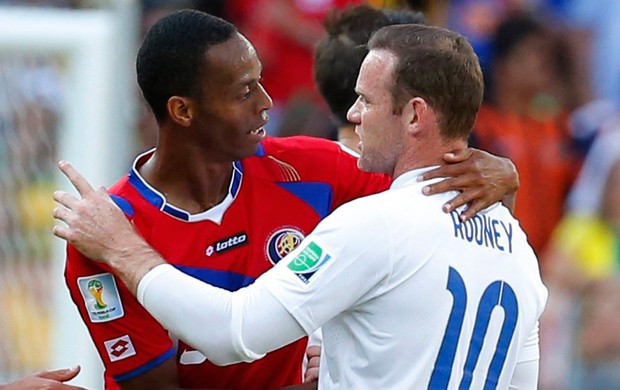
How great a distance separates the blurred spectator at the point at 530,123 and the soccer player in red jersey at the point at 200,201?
397cm

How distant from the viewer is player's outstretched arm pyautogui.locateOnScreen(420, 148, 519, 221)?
11.7ft

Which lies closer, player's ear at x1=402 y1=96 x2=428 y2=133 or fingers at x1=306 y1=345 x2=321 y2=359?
player's ear at x1=402 y1=96 x2=428 y2=133

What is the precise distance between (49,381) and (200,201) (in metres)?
0.63

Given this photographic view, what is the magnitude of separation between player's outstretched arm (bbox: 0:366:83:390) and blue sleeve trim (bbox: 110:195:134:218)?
446 millimetres

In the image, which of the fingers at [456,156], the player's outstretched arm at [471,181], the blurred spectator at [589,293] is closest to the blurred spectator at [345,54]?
the player's outstretched arm at [471,181]

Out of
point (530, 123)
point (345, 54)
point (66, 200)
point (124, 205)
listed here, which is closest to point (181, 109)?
point (124, 205)

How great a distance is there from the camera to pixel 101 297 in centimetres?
372

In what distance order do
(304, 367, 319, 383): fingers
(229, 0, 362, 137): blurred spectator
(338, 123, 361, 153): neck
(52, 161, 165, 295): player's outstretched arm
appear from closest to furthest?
(52, 161, 165, 295): player's outstretched arm
(304, 367, 319, 383): fingers
(338, 123, 361, 153): neck
(229, 0, 362, 137): blurred spectator

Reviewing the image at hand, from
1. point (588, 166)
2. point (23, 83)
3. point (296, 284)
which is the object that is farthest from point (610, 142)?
point (296, 284)

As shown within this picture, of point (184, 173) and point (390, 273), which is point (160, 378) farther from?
point (390, 273)

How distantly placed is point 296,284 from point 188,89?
0.70 m

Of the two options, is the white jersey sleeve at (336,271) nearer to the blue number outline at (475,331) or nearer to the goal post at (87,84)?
the blue number outline at (475,331)

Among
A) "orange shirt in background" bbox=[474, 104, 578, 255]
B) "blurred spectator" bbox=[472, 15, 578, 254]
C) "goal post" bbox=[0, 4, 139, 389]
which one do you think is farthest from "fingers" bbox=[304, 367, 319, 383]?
"orange shirt in background" bbox=[474, 104, 578, 255]

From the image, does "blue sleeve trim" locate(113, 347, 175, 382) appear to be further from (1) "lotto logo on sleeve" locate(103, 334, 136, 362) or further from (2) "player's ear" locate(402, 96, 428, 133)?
(2) "player's ear" locate(402, 96, 428, 133)
